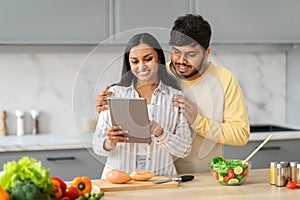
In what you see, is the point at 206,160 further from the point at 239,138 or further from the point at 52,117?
the point at 52,117

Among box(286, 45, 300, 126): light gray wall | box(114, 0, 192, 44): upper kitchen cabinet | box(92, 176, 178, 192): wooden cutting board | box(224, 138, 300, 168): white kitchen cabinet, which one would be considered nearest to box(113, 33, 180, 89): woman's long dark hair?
box(92, 176, 178, 192): wooden cutting board

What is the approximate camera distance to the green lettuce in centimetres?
182

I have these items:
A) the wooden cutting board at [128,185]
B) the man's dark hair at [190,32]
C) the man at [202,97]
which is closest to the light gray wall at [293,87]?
the man at [202,97]

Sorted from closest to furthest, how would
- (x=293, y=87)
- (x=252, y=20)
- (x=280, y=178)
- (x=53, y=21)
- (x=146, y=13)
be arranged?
(x=280, y=178)
(x=53, y=21)
(x=146, y=13)
(x=252, y=20)
(x=293, y=87)

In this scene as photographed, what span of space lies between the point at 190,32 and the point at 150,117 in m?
0.40

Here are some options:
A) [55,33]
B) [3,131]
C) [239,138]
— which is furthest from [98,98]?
[3,131]

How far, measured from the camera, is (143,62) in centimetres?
245

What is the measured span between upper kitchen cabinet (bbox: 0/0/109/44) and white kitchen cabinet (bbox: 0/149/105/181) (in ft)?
2.17

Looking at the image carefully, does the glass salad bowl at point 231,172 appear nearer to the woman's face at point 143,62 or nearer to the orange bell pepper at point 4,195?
the woman's face at point 143,62

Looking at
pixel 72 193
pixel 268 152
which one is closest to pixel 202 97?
pixel 72 193

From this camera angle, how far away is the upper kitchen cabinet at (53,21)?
12.2ft

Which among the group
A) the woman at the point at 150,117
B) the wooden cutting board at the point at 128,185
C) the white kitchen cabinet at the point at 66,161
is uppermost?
the woman at the point at 150,117

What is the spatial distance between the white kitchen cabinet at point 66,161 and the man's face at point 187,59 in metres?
1.20

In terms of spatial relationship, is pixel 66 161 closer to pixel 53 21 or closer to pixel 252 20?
pixel 53 21
